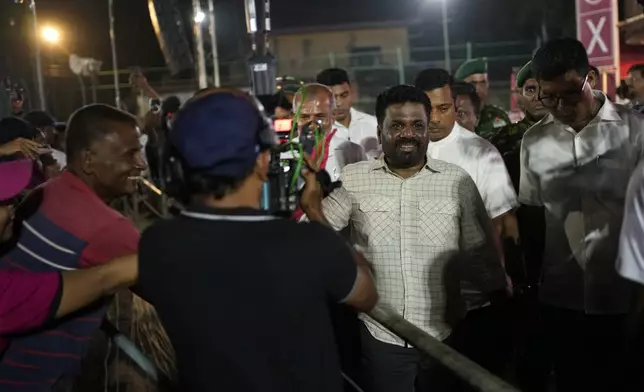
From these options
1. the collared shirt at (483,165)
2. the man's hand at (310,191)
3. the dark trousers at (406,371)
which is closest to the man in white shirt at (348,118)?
the collared shirt at (483,165)

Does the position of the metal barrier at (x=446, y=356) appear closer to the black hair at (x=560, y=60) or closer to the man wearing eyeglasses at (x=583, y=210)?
the man wearing eyeglasses at (x=583, y=210)

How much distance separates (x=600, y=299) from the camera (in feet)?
12.6

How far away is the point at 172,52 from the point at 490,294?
59.9 ft

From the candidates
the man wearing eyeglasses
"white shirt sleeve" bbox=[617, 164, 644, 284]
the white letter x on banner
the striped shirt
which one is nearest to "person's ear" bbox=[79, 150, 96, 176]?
the striped shirt

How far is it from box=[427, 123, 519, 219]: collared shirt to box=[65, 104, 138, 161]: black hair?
6.65 ft

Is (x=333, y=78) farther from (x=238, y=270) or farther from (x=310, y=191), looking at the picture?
(x=238, y=270)

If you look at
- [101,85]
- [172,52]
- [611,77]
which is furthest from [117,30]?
[611,77]

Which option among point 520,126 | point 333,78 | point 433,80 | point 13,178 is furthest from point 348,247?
point 333,78

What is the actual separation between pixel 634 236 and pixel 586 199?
1.35m

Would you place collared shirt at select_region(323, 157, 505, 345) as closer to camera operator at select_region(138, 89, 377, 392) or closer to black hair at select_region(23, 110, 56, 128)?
camera operator at select_region(138, 89, 377, 392)

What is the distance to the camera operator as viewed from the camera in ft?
6.64

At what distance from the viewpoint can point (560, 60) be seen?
3.81m

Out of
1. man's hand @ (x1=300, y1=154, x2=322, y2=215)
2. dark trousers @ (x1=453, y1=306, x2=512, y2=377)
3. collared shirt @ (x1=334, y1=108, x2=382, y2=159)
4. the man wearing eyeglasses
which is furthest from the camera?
collared shirt @ (x1=334, y1=108, x2=382, y2=159)

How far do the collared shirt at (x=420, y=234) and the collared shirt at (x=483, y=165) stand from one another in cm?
46
